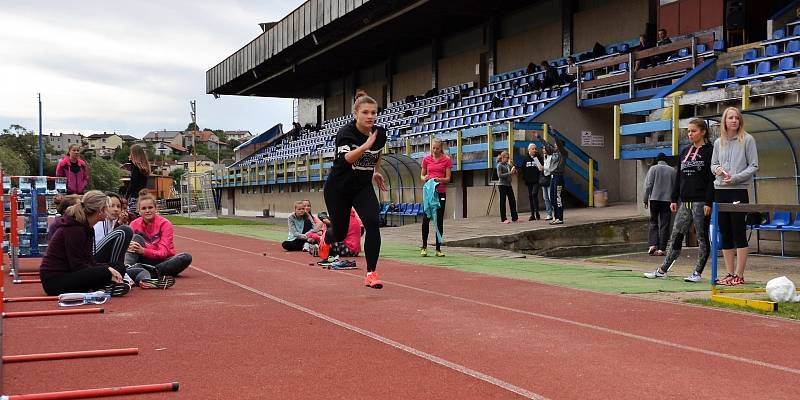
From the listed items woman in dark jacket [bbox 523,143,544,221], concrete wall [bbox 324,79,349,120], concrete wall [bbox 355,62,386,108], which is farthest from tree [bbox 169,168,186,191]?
woman in dark jacket [bbox 523,143,544,221]

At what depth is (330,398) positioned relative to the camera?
382 cm

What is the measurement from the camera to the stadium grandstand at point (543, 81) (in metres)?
15.8

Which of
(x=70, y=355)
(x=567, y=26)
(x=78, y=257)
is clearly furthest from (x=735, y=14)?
(x=70, y=355)

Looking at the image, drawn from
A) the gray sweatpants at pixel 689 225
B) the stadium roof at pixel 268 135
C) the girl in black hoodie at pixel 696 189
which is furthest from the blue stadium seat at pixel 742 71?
the stadium roof at pixel 268 135

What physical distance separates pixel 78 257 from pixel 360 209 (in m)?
2.85

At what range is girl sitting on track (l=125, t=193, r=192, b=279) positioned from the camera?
8797 mm

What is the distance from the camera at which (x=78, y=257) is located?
7297mm

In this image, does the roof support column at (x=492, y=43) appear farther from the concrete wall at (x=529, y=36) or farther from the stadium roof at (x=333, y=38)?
the stadium roof at (x=333, y=38)

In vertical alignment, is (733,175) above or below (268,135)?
below

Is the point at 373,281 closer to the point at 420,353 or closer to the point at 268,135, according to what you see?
the point at 420,353

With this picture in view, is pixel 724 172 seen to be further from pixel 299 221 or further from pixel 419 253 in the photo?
pixel 299 221

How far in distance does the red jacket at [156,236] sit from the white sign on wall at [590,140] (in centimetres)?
1492

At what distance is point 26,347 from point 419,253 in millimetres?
9011

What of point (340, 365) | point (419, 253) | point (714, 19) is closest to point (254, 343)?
point (340, 365)
